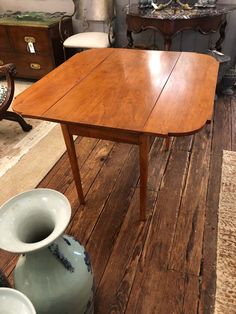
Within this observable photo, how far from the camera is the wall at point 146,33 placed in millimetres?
2607

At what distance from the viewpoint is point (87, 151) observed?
191 cm

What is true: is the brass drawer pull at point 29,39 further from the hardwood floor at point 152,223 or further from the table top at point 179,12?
the hardwood floor at point 152,223

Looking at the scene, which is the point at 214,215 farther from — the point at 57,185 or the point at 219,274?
the point at 57,185

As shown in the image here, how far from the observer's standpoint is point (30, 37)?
2.60 m

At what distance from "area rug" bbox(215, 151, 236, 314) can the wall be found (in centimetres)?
155

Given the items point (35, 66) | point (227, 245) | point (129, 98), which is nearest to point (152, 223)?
point (227, 245)

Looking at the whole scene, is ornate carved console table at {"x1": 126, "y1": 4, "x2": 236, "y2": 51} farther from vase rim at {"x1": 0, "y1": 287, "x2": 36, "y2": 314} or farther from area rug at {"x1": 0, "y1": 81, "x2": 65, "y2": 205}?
vase rim at {"x1": 0, "y1": 287, "x2": 36, "y2": 314}

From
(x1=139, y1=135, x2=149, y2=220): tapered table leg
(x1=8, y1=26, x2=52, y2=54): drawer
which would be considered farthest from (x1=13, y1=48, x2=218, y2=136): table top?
(x1=8, y1=26, x2=52, y2=54): drawer

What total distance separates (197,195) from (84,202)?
0.67m

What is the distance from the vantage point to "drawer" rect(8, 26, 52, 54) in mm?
2549

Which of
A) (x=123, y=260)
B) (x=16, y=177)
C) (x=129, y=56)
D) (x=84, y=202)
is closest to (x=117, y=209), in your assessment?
(x=84, y=202)

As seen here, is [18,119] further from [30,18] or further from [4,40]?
[30,18]

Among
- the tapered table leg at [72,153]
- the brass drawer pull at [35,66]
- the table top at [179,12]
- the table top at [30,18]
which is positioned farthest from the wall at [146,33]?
the tapered table leg at [72,153]

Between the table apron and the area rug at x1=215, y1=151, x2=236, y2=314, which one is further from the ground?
the table apron
